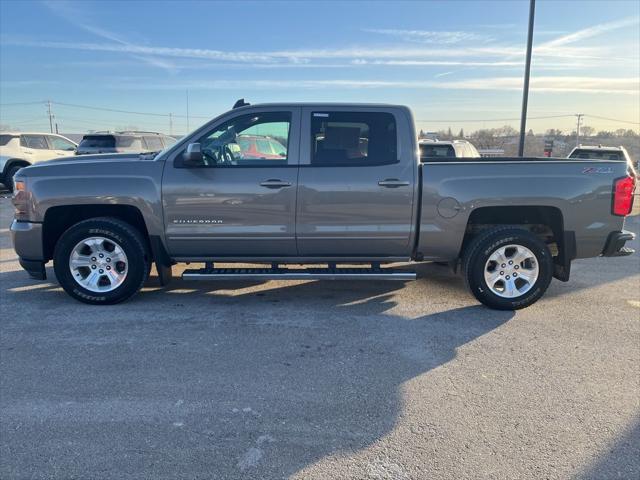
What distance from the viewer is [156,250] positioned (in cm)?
499

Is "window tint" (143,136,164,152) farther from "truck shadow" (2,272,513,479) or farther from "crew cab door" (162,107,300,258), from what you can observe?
"crew cab door" (162,107,300,258)

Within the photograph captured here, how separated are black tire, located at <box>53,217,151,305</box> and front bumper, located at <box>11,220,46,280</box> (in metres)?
0.22

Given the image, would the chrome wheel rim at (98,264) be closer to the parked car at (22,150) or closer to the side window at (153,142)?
the parked car at (22,150)

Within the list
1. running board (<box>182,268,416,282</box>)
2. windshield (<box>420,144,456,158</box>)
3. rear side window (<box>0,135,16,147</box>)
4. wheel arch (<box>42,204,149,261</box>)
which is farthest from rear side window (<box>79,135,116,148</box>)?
running board (<box>182,268,416,282</box>)

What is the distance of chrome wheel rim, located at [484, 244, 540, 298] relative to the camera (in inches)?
195

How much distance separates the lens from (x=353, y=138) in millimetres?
4949

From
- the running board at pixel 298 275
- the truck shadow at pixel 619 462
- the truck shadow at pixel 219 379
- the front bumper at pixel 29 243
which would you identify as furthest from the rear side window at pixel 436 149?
the truck shadow at pixel 619 462

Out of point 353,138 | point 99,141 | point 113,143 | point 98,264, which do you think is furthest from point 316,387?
point 99,141

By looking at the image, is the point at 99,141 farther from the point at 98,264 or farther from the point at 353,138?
the point at 353,138

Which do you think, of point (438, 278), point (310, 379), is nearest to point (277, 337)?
point (310, 379)

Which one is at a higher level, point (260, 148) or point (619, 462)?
point (260, 148)

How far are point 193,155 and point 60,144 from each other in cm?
1593

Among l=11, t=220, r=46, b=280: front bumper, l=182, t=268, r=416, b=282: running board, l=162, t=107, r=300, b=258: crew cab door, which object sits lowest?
l=182, t=268, r=416, b=282: running board

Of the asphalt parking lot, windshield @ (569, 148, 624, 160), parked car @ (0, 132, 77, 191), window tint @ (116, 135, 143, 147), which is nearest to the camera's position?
the asphalt parking lot
